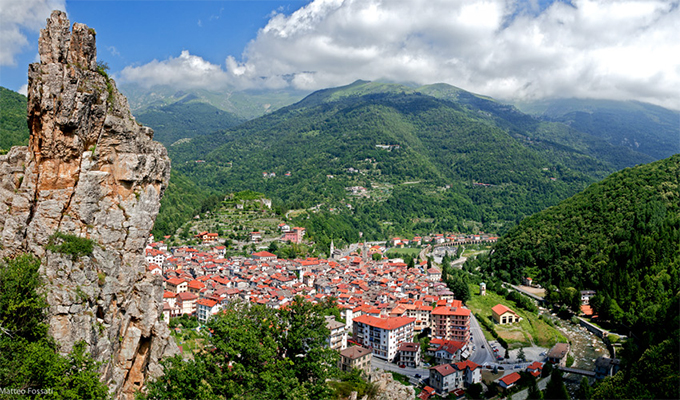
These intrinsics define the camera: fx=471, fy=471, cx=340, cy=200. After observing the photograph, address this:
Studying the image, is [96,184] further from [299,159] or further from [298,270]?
[299,159]

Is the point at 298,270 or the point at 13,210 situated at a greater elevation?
the point at 13,210

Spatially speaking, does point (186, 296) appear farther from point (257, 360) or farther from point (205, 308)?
point (257, 360)

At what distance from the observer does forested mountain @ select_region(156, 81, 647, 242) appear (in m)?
111

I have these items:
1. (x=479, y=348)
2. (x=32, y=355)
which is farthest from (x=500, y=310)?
(x=32, y=355)

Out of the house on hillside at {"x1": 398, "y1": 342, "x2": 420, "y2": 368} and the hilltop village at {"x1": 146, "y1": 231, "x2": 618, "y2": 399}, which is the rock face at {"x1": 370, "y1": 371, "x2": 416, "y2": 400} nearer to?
the hilltop village at {"x1": 146, "y1": 231, "x2": 618, "y2": 399}

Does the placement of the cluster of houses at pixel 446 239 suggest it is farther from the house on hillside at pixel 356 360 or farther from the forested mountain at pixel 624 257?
the house on hillside at pixel 356 360

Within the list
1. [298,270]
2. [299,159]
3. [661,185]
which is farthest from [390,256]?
[299,159]

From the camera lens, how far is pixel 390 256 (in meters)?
78.3

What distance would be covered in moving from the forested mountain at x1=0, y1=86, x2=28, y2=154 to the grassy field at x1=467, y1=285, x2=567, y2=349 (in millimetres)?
51782

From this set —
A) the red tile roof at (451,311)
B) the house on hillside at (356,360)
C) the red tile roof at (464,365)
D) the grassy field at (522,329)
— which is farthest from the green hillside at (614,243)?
the house on hillside at (356,360)

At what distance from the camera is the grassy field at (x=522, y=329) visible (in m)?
41.2

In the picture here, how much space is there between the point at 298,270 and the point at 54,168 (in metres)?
46.1

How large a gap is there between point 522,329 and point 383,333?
15206 millimetres

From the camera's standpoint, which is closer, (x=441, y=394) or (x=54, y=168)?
(x=54, y=168)
